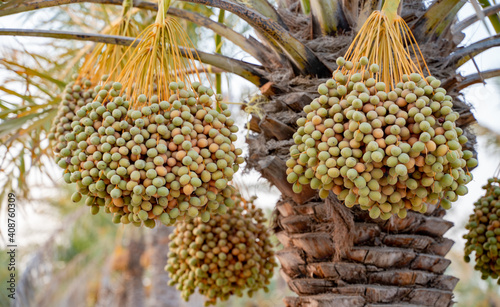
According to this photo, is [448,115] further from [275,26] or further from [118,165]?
[118,165]

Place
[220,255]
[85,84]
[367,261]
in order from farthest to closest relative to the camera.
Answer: [220,255], [85,84], [367,261]

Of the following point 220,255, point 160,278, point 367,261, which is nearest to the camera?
point 367,261

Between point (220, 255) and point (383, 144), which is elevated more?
point (383, 144)

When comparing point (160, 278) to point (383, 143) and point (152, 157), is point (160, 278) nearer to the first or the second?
point (152, 157)

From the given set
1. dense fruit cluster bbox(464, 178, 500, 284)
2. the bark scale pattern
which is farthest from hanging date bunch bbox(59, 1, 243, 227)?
dense fruit cluster bbox(464, 178, 500, 284)

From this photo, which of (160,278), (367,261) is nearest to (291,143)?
(367,261)

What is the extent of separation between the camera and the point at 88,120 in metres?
1.46

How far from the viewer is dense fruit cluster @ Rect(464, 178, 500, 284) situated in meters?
2.05

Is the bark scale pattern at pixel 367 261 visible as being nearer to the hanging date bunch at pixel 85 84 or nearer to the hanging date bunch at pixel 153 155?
the hanging date bunch at pixel 153 155

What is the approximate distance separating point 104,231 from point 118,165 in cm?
959

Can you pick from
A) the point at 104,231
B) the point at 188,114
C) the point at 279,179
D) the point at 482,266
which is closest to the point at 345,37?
the point at 279,179

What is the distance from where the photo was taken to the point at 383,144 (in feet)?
4.13

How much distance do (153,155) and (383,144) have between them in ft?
2.26

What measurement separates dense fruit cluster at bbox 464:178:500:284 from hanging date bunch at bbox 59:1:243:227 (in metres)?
1.35
